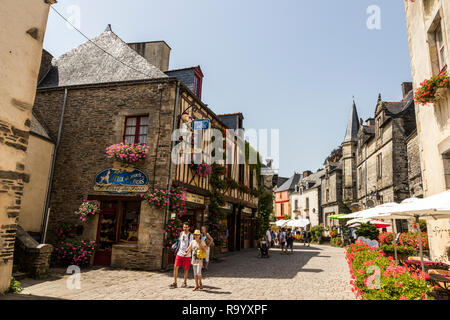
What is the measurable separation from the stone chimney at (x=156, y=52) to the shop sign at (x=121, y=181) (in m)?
5.61

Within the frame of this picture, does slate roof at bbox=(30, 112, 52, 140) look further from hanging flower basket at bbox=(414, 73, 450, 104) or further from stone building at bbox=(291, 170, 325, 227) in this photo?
stone building at bbox=(291, 170, 325, 227)

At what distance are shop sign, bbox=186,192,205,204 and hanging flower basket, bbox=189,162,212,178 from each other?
2.64 feet

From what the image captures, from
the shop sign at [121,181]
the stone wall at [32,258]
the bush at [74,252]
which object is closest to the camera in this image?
the stone wall at [32,258]

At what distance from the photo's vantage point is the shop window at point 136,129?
10133 millimetres

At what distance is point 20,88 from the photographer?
20.2 feet

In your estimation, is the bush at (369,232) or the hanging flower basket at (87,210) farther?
the bush at (369,232)

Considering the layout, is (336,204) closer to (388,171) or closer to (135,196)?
(388,171)

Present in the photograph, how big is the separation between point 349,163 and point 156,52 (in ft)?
71.2

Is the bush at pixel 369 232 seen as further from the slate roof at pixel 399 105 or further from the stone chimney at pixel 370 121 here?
the stone chimney at pixel 370 121

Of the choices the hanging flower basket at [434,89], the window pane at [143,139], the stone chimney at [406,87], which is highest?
the stone chimney at [406,87]

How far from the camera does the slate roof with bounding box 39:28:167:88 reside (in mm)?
10766

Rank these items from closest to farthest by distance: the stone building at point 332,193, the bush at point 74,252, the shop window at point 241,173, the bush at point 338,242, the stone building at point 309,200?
the bush at point 74,252 < the shop window at point 241,173 < the bush at point 338,242 < the stone building at point 332,193 < the stone building at point 309,200

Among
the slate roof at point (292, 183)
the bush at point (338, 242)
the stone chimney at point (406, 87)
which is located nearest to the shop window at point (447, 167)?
the stone chimney at point (406, 87)
